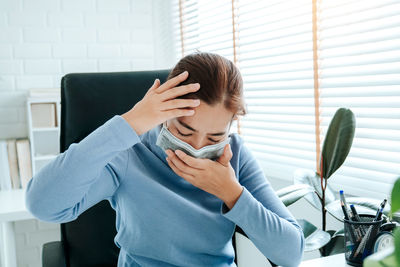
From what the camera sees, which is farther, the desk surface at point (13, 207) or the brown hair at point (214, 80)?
the desk surface at point (13, 207)

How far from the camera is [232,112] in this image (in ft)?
3.14

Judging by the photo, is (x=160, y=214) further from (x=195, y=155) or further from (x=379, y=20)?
(x=379, y=20)

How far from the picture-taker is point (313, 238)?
3.77 feet

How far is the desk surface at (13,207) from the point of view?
184 cm

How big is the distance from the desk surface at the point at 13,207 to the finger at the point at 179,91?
1228mm

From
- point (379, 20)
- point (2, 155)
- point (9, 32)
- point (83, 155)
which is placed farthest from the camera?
point (9, 32)

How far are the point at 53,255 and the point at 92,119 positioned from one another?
0.41 m

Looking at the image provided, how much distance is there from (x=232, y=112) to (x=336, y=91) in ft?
1.92

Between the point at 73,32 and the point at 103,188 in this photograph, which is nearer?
the point at 103,188

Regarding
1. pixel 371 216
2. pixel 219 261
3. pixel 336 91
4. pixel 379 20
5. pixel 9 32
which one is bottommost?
pixel 219 261

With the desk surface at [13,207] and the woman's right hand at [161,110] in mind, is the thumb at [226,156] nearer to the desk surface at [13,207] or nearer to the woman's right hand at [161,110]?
the woman's right hand at [161,110]

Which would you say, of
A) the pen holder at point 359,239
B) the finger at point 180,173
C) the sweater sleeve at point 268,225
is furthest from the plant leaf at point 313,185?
the finger at point 180,173

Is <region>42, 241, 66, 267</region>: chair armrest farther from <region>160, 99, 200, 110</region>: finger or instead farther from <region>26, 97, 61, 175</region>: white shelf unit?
<region>26, 97, 61, 175</region>: white shelf unit

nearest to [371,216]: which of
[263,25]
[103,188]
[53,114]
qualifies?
[103,188]
